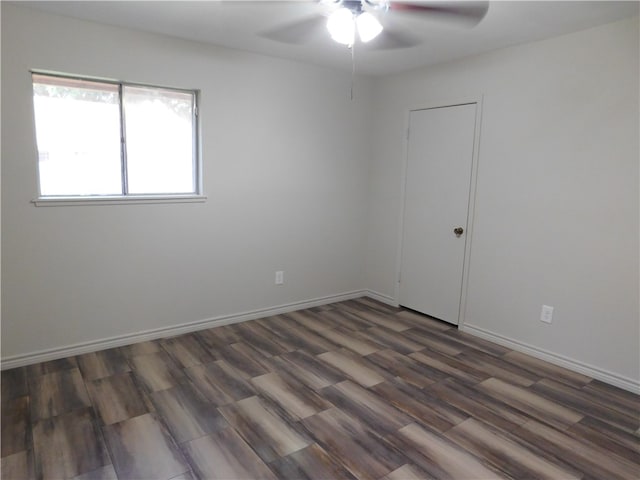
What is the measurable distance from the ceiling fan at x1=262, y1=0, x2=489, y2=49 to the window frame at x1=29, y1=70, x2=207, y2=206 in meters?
1.02

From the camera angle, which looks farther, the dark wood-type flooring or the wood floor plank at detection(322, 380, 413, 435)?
the wood floor plank at detection(322, 380, 413, 435)

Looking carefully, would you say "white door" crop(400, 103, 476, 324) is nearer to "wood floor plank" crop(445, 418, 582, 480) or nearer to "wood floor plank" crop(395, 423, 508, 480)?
"wood floor plank" crop(445, 418, 582, 480)

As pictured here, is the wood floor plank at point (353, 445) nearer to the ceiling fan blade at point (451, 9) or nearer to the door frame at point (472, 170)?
the door frame at point (472, 170)

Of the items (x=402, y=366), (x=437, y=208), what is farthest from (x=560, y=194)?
(x=402, y=366)

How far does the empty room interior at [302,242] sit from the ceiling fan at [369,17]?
21mm

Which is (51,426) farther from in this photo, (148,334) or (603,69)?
(603,69)

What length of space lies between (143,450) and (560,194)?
3.13m

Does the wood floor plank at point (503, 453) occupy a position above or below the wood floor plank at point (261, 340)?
below

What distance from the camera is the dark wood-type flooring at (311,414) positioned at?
1.98 m

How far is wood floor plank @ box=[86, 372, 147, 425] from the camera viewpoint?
2328 mm

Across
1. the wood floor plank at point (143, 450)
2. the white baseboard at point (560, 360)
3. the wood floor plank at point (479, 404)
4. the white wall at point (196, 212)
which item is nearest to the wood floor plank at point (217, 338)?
the white wall at point (196, 212)

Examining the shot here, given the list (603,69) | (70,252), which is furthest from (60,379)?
(603,69)

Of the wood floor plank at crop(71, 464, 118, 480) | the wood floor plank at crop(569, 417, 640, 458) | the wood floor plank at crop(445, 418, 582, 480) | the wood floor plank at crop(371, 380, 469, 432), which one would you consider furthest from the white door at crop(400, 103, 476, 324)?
the wood floor plank at crop(71, 464, 118, 480)

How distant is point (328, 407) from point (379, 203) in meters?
2.51
